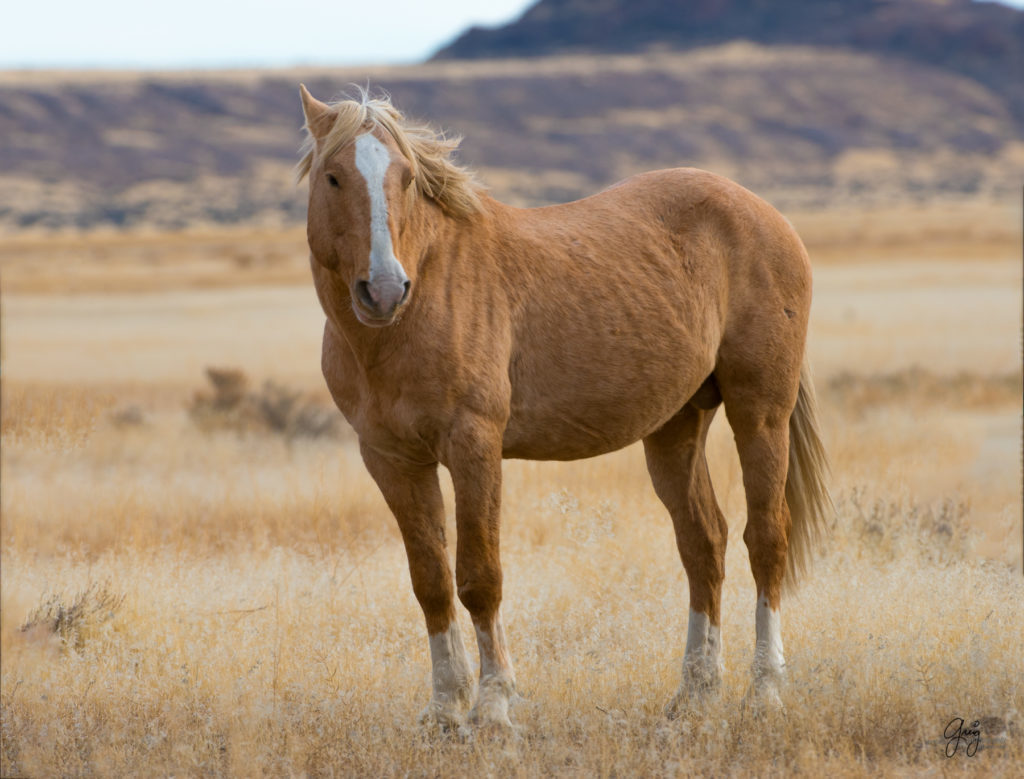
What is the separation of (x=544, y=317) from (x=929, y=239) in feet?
125

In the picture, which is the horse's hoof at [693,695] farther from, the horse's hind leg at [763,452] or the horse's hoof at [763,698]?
the horse's hind leg at [763,452]

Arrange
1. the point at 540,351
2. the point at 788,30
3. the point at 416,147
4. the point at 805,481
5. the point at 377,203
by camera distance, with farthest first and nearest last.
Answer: the point at 788,30
the point at 805,481
the point at 540,351
the point at 416,147
the point at 377,203

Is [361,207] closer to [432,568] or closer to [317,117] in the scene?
[317,117]

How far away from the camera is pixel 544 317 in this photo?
4582 millimetres

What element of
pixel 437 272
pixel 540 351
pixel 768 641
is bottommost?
pixel 768 641

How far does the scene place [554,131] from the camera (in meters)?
85.6

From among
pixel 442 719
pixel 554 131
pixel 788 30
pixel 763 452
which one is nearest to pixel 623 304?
pixel 763 452

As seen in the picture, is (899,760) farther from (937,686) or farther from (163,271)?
(163,271)

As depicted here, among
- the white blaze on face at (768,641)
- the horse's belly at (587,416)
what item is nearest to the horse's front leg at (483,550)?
A: the horse's belly at (587,416)

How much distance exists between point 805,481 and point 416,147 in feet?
8.64

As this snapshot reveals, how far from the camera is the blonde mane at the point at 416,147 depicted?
420cm
